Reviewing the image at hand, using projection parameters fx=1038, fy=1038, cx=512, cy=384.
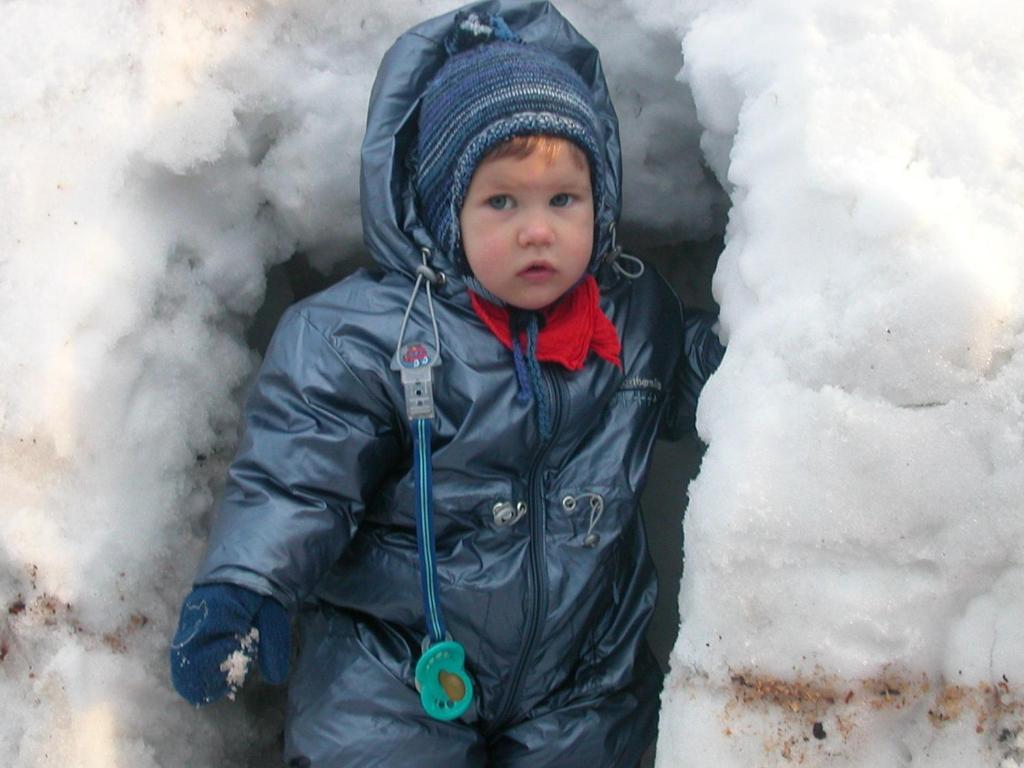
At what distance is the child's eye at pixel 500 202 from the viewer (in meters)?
1.26

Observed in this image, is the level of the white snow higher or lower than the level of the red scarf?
lower

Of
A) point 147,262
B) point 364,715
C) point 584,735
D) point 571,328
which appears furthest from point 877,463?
point 147,262

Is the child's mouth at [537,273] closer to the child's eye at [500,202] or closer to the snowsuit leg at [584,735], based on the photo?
the child's eye at [500,202]

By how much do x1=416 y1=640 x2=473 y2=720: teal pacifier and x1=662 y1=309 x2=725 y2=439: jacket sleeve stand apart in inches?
18.2

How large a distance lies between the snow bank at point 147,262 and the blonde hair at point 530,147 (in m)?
0.32

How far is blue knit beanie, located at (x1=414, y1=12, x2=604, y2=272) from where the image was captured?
4.09 feet

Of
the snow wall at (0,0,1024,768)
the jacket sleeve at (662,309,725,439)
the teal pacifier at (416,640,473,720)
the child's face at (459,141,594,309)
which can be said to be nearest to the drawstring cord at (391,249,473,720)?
the teal pacifier at (416,640,473,720)

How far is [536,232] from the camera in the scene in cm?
123

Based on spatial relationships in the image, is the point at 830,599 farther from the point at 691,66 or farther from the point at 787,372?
the point at 691,66

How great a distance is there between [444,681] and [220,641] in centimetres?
28

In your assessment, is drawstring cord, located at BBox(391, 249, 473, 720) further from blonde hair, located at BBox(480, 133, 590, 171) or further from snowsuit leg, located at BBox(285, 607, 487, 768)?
blonde hair, located at BBox(480, 133, 590, 171)

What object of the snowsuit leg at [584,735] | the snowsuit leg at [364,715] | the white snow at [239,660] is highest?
the white snow at [239,660]

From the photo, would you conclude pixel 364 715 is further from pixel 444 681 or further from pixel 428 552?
pixel 428 552

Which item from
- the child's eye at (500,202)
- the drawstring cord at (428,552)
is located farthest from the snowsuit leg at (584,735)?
the child's eye at (500,202)
